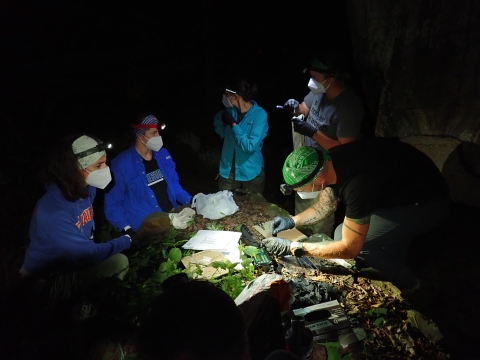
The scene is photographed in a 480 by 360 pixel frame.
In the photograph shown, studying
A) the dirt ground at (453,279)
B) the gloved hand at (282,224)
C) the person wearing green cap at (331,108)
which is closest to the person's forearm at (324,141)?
the person wearing green cap at (331,108)

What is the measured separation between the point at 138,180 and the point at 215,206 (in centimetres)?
102

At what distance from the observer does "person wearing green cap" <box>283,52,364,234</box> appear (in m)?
3.59

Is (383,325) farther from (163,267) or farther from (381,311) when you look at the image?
(163,267)

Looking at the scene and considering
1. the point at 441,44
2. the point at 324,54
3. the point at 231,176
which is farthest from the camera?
the point at 231,176

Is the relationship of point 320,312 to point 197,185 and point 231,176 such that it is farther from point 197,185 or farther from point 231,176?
point 197,185

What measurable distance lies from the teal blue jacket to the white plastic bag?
813mm

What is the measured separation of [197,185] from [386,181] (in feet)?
20.2

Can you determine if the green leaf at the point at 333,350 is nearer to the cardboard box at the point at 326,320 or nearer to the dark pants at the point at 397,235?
the cardboard box at the point at 326,320

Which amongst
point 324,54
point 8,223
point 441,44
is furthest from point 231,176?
point 8,223

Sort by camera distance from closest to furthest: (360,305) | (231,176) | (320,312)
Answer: (320,312), (360,305), (231,176)

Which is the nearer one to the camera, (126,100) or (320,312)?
(320,312)

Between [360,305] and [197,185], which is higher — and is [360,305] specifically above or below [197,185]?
above

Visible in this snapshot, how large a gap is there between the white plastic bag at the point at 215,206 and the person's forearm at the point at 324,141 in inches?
55.1

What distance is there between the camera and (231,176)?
4.49m
